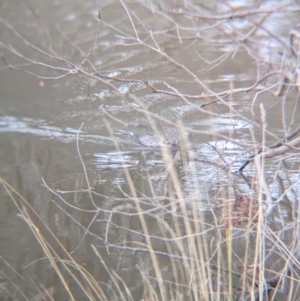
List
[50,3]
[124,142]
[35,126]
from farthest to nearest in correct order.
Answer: [50,3] → [35,126] → [124,142]

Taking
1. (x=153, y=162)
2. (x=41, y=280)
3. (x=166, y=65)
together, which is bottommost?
(x=41, y=280)

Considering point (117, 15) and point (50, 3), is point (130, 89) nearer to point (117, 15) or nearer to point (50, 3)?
point (117, 15)

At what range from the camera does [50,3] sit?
15.7 ft

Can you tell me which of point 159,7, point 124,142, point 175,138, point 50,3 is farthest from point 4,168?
point 50,3

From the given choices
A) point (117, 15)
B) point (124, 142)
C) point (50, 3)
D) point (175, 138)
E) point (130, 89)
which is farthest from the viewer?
point (50, 3)

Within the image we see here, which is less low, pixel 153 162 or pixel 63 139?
pixel 63 139

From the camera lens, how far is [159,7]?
206 cm

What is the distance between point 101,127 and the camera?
148 inches

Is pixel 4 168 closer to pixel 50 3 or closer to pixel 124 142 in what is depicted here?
pixel 124 142

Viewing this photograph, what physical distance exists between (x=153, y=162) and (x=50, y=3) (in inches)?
93.3

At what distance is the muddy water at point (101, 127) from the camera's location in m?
2.40

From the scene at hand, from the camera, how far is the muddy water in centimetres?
240

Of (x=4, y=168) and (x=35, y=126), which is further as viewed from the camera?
(x=35, y=126)

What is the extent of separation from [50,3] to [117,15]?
801mm
